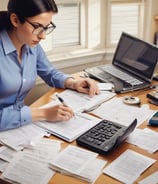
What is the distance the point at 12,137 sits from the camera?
1.40 metres

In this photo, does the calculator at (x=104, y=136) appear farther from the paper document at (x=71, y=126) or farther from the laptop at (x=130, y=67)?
the laptop at (x=130, y=67)

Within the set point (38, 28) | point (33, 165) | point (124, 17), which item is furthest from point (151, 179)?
point (124, 17)

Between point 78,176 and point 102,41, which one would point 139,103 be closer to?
point 78,176

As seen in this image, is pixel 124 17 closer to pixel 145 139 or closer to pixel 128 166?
pixel 145 139

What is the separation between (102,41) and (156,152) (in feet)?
5.06

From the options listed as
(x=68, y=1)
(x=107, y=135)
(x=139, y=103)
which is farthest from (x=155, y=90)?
(x=68, y=1)

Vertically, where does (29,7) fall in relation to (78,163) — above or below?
above

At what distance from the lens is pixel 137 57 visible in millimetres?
2098

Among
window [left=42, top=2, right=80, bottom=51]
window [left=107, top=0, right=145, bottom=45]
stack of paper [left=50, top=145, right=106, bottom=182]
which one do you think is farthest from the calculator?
window [left=107, top=0, right=145, bottom=45]

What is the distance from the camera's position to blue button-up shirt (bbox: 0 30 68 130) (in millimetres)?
1479

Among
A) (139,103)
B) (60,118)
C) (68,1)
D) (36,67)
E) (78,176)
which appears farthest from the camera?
(68,1)

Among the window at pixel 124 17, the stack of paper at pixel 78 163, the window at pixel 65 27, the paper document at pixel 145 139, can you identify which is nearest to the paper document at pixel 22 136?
the stack of paper at pixel 78 163

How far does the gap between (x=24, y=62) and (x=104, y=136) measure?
64 cm

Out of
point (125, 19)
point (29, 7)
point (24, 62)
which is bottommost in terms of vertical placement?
point (24, 62)
